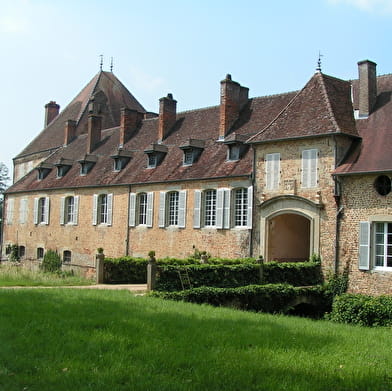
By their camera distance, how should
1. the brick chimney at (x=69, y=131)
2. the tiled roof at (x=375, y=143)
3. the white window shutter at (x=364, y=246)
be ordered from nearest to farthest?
the white window shutter at (x=364, y=246)
the tiled roof at (x=375, y=143)
the brick chimney at (x=69, y=131)

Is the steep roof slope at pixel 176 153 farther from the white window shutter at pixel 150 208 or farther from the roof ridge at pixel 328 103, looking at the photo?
the roof ridge at pixel 328 103

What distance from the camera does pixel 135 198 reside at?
24984mm

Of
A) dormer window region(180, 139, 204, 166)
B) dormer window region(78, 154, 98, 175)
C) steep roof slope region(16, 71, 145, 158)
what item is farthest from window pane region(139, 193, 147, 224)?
steep roof slope region(16, 71, 145, 158)

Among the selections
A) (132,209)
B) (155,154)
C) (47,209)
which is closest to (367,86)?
(155,154)

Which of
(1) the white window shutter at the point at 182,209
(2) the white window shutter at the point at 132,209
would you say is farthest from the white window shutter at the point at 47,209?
(1) the white window shutter at the point at 182,209

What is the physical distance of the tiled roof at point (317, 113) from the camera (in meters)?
18.0

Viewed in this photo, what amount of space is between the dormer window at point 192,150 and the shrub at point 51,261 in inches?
363

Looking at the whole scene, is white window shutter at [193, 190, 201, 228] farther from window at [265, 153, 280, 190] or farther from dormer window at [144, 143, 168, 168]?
dormer window at [144, 143, 168, 168]

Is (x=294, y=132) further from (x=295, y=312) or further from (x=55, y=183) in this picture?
(x=55, y=183)

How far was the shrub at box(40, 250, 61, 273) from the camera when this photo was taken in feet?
91.4

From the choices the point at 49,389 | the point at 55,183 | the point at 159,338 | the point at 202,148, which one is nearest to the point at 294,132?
the point at 202,148

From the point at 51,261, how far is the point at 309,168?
→ 16.5 metres

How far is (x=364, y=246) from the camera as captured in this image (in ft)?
54.3

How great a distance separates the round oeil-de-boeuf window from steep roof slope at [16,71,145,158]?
73.2ft
